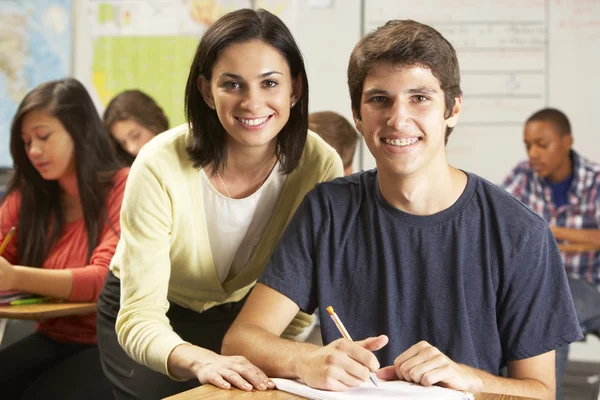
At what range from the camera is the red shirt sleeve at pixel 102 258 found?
261 centimetres

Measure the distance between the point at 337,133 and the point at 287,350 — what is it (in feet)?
5.45

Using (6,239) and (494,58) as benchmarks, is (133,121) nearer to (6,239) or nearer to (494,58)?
(6,239)

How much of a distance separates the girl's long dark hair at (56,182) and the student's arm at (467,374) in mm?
1663

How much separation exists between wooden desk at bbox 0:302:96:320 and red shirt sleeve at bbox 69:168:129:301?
6 cm

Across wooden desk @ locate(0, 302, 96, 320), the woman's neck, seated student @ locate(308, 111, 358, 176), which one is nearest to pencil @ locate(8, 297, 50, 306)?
wooden desk @ locate(0, 302, 96, 320)

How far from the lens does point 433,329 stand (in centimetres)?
159

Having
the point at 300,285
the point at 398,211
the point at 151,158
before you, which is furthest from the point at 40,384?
the point at 398,211

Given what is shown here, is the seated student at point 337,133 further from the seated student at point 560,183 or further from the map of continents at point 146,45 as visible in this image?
the map of continents at point 146,45

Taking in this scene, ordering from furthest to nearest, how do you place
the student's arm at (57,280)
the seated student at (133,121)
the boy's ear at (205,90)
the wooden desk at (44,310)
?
the seated student at (133,121)
the student's arm at (57,280)
the wooden desk at (44,310)
the boy's ear at (205,90)

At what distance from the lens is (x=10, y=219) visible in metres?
2.95

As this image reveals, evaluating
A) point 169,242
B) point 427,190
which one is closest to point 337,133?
point 169,242

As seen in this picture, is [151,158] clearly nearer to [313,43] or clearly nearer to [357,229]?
[357,229]

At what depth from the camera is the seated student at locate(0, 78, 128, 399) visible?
2.75 m

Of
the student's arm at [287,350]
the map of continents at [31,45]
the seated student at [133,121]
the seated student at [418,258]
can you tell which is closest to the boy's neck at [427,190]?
the seated student at [418,258]
